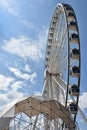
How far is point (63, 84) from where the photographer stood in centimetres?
4403

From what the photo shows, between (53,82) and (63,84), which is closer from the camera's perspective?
(63,84)

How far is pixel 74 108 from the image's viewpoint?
4106cm

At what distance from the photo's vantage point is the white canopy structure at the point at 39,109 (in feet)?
116

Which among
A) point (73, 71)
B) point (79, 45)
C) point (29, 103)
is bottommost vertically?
point (29, 103)

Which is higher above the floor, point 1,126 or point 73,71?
point 73,71

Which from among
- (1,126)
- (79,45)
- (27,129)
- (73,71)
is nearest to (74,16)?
(79,45)

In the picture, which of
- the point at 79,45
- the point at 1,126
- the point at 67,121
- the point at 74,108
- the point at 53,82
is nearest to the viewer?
the point at 1,126

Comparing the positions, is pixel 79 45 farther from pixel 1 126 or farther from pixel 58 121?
pixel 1 126

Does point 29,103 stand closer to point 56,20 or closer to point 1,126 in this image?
point 1,126

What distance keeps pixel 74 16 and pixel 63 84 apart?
7.77 metres

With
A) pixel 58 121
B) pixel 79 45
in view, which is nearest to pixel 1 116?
pixel 58 121

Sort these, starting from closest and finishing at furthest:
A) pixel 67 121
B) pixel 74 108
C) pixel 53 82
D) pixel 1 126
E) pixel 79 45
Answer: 1. pixel 1 126
2. pixel 67 121
3. pixel 74 108
4. pixel 79 45
5. pixel 53 82

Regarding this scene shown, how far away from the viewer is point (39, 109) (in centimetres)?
4097

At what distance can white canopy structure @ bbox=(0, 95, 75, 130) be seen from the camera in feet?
116
